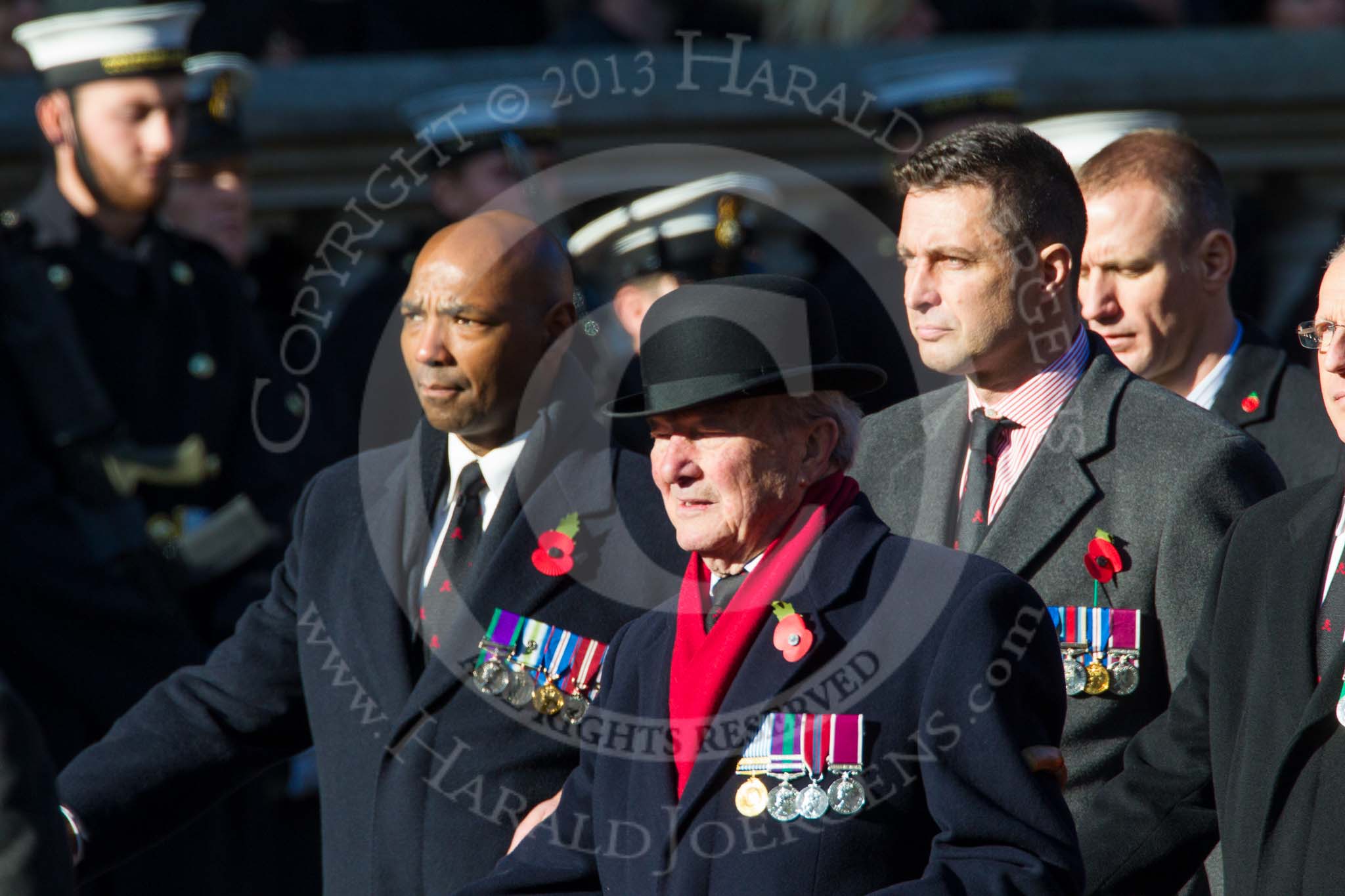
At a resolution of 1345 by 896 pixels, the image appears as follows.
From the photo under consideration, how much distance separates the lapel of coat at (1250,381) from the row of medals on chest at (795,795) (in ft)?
6.19

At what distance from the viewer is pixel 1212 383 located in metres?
4.88

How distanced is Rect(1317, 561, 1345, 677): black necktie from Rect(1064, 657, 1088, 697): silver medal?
546mm

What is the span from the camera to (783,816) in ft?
10.7

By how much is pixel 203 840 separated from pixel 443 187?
2.05 metres

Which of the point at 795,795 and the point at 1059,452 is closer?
the point at 795,795

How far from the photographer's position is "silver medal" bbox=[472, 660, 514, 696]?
3.93 meters

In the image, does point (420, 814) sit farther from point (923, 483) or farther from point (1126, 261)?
point (1126, 261)

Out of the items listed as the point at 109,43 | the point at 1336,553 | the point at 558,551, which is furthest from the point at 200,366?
the point at 1336,553

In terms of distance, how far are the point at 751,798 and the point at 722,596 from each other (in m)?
0.33

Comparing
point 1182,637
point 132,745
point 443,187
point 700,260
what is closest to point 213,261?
point 443,187

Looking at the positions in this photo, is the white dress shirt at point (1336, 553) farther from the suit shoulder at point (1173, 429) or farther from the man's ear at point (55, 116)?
the man's ear at point (55, 116)

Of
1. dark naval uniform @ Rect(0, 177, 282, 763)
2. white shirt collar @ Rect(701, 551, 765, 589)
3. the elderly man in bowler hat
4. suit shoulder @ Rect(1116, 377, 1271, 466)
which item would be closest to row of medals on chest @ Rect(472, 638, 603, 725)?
the elderly man in bowler hat

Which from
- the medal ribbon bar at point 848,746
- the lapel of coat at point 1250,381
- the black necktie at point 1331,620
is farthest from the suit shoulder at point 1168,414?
the medal ribbon bar at point 848,746

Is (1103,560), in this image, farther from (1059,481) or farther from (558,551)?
(558,551)
